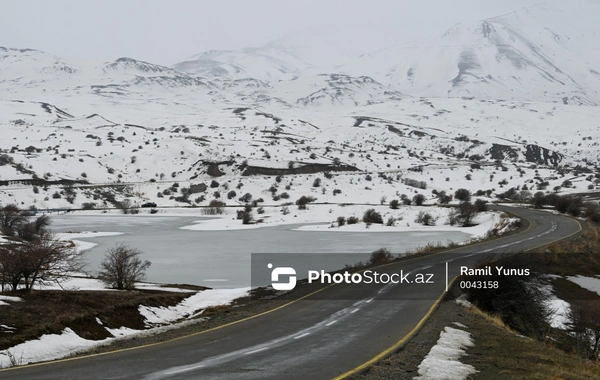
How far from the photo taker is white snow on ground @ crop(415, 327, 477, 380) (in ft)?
35.8

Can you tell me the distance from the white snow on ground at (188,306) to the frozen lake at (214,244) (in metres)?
3.57

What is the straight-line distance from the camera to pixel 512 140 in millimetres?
159375

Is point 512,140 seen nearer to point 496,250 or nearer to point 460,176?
point 460,176

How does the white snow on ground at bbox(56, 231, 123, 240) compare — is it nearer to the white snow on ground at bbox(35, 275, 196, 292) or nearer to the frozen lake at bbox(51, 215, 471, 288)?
the frozen lake at bbox(51, 215, 471, 288)

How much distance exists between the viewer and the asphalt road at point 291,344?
10.8 m

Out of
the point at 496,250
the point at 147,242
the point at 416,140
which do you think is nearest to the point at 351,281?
the point at 496,250

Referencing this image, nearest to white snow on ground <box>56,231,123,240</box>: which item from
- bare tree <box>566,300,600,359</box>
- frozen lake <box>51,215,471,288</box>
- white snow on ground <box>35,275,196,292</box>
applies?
frozen lake <box>51,215,471,288</box>

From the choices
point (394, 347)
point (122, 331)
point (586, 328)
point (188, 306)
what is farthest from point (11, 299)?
point (586, 328)

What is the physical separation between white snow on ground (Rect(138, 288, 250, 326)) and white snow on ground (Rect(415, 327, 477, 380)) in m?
8.13

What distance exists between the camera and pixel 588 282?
29.0 metres

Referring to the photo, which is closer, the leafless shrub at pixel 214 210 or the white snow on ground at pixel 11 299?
the white snow on ground at pixel 11 299

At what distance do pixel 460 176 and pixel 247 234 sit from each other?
62322 millimetres

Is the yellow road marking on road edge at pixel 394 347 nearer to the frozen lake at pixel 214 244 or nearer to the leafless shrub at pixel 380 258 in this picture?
the frozen lake at pixel 214 244

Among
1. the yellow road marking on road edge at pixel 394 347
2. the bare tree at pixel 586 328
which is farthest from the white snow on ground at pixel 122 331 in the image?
the bare tree at pixel 586 328
